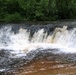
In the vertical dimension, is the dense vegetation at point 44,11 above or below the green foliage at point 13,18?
above

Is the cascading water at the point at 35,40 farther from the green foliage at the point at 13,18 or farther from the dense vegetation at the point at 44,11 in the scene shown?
the dense vegetation at the point at 44,11

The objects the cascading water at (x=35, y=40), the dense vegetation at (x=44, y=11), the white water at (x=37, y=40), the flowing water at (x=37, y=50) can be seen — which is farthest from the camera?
the dense vegetation at (x=44, y=11)

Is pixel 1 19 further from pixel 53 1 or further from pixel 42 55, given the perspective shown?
pixel 42 55

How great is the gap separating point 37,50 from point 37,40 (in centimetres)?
224

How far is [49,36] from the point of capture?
1583 centimetres

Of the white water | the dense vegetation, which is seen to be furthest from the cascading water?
the dense vegetation

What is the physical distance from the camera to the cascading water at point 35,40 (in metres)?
13.9

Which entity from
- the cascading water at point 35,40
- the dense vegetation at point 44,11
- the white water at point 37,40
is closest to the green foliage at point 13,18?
the dense vegetation at point 44,11

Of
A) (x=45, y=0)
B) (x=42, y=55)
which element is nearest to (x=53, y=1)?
(x=45, y=0)

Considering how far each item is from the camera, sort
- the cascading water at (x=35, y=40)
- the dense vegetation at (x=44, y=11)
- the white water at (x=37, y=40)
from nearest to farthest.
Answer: the cascading water at (x=35, y=40) → the white water at (x=37, y=40) → the dense vegetation at (x=44, y=11)

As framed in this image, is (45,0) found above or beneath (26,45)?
above

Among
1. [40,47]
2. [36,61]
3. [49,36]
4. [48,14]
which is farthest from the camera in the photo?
[48,14]

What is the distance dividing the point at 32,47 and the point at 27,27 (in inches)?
102

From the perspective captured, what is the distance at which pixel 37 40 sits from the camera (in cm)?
1595
